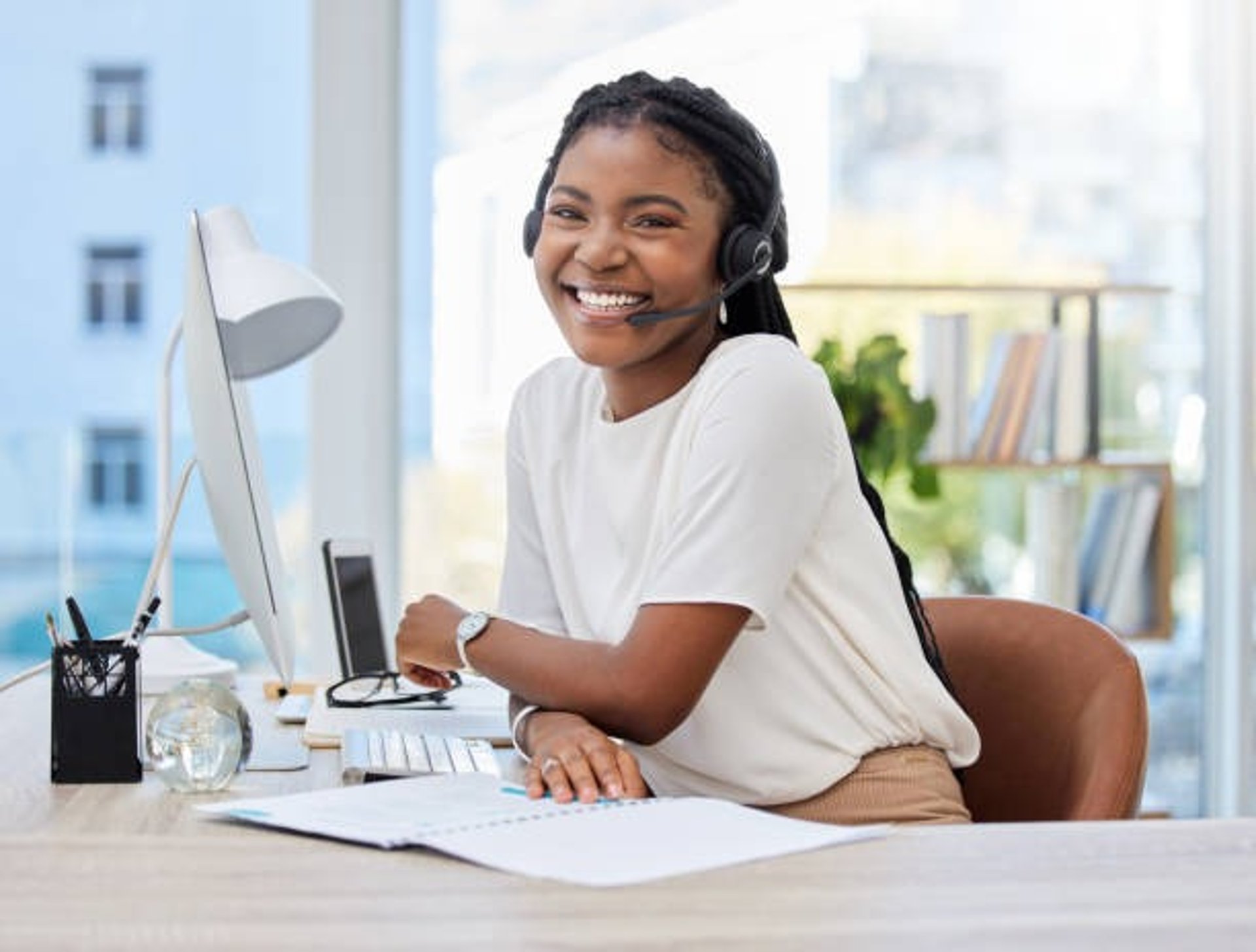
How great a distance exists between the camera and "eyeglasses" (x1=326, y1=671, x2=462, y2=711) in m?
2.13

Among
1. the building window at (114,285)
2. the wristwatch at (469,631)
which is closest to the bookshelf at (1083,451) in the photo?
the building window at (114,285)

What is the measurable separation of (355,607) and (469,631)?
72 cm

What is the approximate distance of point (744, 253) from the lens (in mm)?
1862

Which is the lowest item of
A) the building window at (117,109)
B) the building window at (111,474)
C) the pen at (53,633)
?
the pen at (53,633)

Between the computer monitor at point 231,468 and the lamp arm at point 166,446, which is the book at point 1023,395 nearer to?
the lamp arm at point 166,446

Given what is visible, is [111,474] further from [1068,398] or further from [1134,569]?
[1134,569]

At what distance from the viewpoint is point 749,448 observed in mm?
1688

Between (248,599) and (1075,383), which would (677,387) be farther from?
(1075,383)

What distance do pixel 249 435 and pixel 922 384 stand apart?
212cm

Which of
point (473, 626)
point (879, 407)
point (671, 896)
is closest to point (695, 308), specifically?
point (473, 626)

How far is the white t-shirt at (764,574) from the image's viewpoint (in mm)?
1666

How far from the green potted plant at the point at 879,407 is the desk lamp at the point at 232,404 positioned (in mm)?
1324

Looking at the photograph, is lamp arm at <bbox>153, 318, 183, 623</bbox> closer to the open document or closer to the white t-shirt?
the white t-shirt

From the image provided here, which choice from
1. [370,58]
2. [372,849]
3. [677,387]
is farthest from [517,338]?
[372,849]
